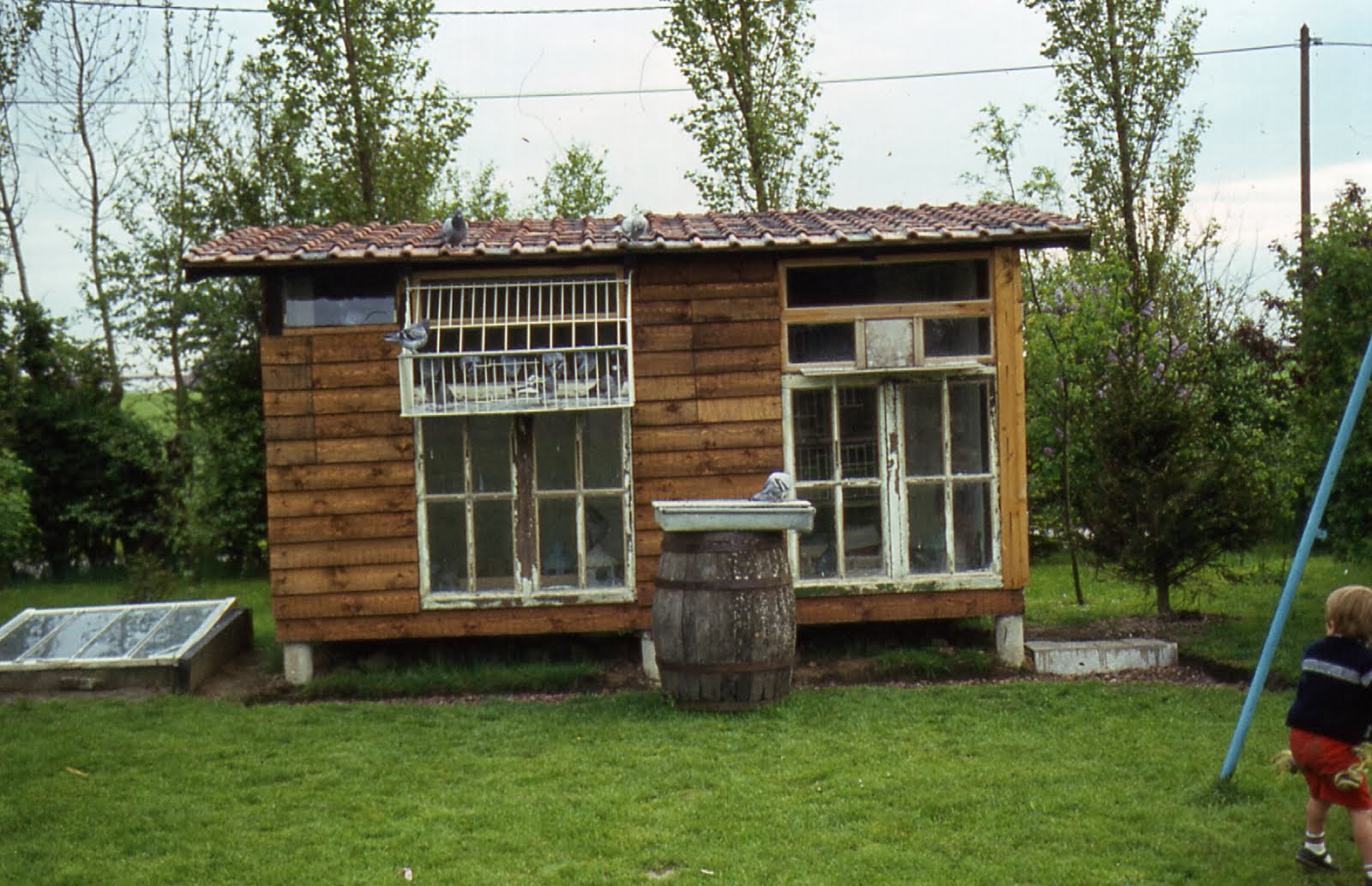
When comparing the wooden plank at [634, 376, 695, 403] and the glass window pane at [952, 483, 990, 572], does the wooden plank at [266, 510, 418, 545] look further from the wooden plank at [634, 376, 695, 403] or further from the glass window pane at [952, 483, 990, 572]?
the glass window pane at [952, 483, 990, 572]

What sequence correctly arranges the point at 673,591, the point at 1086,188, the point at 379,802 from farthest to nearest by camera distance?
the point at 1086,188 < the point at 673,591 < the point at 379,802

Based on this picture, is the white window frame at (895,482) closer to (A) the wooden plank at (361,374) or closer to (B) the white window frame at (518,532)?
(B) the white window frame at (518,532)

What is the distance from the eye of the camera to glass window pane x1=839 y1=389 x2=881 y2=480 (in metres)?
9.91

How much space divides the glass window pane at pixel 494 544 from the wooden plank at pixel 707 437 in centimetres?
107

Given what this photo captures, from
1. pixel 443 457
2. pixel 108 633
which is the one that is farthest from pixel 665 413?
pixel 108 633

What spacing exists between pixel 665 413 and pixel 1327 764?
5431 mm

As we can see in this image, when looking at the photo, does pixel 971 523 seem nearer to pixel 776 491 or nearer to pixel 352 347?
pixel 776 491

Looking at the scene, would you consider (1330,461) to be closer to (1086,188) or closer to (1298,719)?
(1298,719)

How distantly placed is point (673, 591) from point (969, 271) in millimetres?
3414

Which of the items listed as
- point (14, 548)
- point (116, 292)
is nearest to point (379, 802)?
point (14, 548)

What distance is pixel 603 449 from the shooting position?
988cm

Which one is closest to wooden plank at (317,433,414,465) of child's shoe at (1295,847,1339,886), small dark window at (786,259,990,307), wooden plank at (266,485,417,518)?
wooden plank at (266,485,417,518)

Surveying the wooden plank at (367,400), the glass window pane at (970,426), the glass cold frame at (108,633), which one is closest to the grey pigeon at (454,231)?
the wooden plank at (367,400)

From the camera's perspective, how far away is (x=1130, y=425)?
35.4 feet
